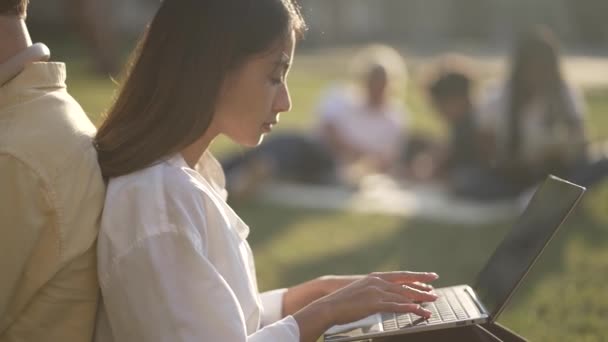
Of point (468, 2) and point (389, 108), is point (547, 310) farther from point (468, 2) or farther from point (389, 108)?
point (468, 2)

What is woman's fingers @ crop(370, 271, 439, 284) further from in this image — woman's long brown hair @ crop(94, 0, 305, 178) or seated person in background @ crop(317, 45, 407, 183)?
seated person in background @ crop(317, 45, 407, 183)

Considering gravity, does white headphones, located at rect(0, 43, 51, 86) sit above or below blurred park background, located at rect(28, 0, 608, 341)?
above

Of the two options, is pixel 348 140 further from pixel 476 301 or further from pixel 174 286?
pixel 174 286

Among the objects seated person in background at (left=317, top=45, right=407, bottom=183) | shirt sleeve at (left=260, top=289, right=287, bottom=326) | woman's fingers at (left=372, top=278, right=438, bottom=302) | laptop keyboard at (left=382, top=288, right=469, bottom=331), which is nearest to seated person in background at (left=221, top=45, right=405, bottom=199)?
seated person in background at (left=317, top=45, right=407, bottom=183)

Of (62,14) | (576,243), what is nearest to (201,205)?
(576,243)

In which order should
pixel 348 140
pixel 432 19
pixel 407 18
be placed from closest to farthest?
pixel 348 140, pixel 432 19, pixel 407 18

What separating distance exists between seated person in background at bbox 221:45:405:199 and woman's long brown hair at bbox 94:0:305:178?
5.81 m

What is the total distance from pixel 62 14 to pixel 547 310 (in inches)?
1322

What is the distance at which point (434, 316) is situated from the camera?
7.80 feet

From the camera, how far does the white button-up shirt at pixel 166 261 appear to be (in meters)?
2.12

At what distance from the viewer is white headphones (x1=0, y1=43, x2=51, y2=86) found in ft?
7.27

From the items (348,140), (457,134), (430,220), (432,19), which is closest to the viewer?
(430,220)

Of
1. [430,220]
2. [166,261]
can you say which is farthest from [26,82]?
[430,220]

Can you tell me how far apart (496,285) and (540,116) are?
4.77 metres
